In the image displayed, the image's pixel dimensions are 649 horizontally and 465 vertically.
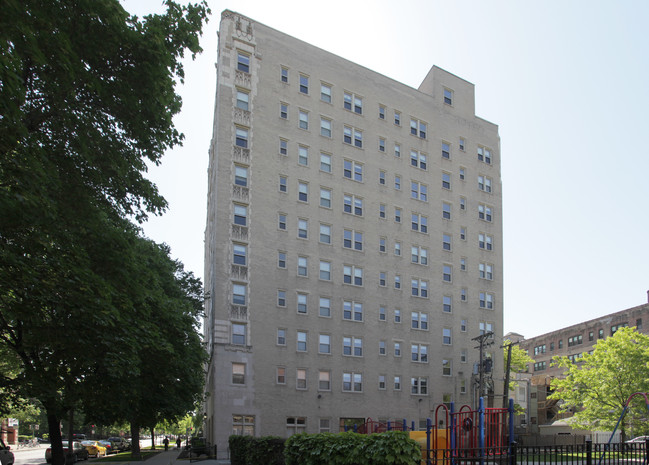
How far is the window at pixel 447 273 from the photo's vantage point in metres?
54.0

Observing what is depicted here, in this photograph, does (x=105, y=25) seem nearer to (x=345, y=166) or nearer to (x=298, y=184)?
(x=298, y=184)

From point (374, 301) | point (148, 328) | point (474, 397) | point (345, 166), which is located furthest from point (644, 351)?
point (148, 328)

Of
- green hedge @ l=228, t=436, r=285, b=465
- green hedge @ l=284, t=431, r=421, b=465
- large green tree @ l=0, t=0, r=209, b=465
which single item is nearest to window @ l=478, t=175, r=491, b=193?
green hedge @ l=228, t=436, r=285, b=465

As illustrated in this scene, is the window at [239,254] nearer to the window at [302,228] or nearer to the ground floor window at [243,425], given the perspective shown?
the window at [302,228]

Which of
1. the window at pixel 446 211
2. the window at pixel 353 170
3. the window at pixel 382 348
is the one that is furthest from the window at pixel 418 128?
the window at pixel 382 348

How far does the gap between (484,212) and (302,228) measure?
21.8 metres

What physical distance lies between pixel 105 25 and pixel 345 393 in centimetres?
3716

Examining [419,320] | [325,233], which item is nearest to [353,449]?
[325,233]

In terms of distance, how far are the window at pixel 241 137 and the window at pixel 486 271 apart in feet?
88.4

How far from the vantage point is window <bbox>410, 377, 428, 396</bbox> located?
49.5 m

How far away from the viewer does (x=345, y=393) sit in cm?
4588

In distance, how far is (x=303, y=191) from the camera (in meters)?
47.7

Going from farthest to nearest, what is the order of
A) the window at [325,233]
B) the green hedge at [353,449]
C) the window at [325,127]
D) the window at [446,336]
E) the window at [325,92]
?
the window at [446,336], the window at [325,92], the window at [325,127], the window at [325,233], the green hedge at [353,449]

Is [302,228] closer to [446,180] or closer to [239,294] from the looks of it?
[239,294]
